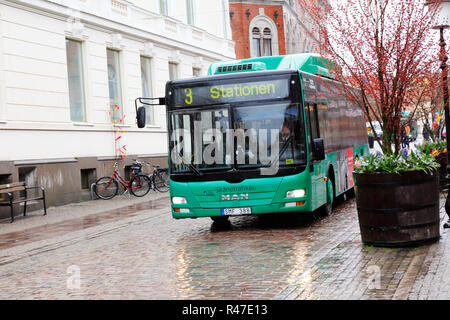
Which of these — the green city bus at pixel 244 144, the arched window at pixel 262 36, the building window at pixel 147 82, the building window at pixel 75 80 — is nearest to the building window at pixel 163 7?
the building window at pixel 147 82

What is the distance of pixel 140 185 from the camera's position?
69.8 ft

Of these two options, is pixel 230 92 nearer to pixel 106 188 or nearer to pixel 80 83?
pixel 106 188

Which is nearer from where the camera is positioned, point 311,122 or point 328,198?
point 311,122

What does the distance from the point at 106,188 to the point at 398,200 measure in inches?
531

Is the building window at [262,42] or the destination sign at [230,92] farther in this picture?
the building window at [262,42]

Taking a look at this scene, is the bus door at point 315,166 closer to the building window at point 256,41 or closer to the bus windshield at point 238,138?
the bus windshield at point 238,138

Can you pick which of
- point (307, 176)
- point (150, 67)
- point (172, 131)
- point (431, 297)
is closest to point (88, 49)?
point (150, 67)

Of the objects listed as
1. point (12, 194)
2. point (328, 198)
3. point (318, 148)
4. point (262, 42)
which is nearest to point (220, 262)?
point (318, 148)

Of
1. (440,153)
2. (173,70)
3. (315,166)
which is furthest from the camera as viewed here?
(173,70)

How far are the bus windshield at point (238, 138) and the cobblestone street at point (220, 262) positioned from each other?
124 centimetres

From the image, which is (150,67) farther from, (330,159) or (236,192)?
(236,192)

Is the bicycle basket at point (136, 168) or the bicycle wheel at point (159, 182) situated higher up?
the bicycle basket at point (136, 168)

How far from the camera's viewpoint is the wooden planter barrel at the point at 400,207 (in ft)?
27.6

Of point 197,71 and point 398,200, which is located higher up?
point 197,71
